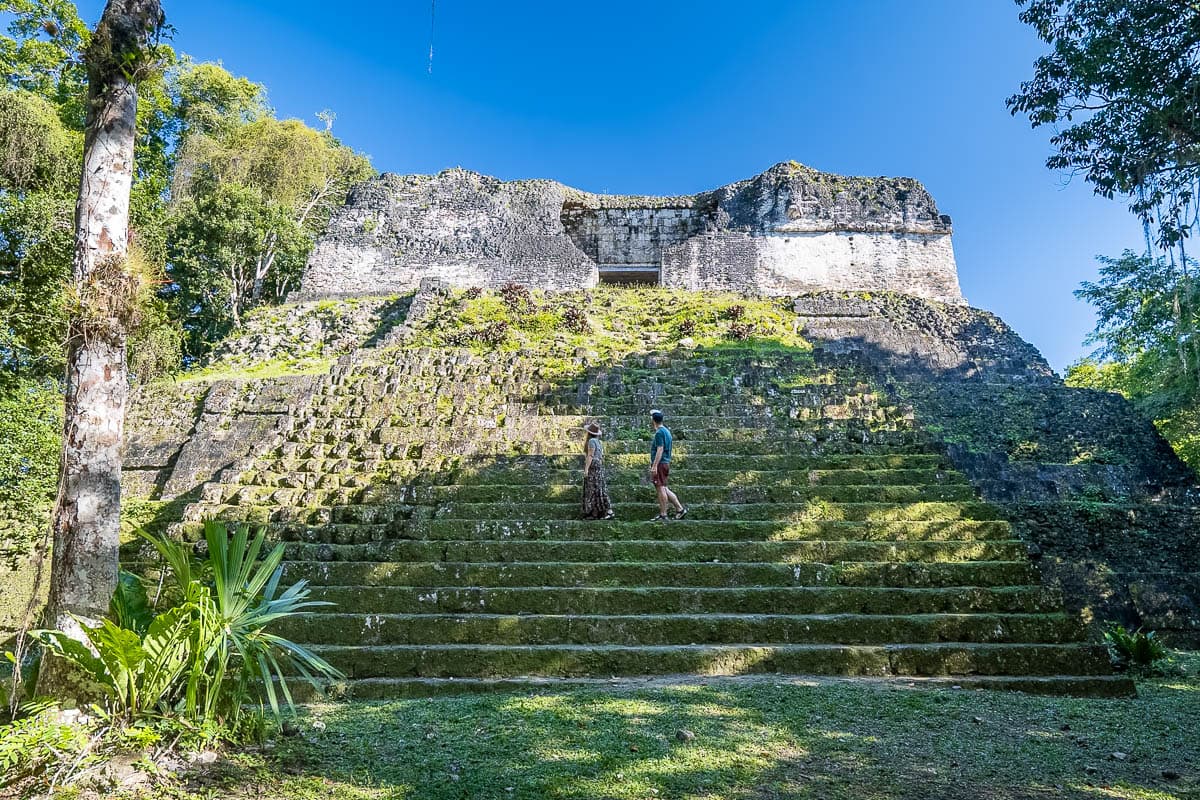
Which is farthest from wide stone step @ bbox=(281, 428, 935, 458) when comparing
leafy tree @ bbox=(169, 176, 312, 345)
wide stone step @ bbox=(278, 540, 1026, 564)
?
leafy tree @ bbox=(169, 176, 312, 345)

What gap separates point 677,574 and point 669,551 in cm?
30

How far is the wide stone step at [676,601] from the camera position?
4980 mm

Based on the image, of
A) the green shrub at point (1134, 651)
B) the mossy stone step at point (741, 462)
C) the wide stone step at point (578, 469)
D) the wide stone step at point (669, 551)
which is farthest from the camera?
the mossy stone step at point (741, 462)

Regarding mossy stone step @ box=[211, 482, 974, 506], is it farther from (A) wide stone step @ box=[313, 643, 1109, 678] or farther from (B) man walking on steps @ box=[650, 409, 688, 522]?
(A) wide stone step @ box=[313, 643, 1109, 678]

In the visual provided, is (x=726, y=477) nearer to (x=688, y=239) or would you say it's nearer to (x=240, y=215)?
(x=688, y=239)

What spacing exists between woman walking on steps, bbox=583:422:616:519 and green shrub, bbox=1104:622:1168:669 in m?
3.86

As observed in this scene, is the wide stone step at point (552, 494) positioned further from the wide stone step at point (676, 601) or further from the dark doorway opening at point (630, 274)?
the dark doorway opening at point (630, 274)

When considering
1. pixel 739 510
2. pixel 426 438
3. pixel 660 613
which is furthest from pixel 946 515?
pixel 426 438

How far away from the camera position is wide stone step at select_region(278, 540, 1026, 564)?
5.54 m

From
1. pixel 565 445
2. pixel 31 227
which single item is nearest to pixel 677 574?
pixel 565 445

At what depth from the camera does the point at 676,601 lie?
198 inches

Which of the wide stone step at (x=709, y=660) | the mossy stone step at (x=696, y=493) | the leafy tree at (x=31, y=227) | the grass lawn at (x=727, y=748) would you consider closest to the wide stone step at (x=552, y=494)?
the mossy stone step at (x=696, y=493)

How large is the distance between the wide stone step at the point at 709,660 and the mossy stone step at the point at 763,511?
166 cm

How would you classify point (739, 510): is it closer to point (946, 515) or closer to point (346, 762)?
point (946, 515)
